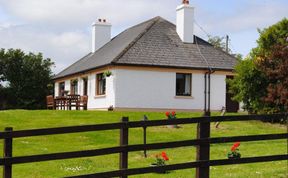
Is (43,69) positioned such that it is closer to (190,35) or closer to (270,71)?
(190,35)

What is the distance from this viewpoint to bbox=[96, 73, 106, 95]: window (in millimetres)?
35794

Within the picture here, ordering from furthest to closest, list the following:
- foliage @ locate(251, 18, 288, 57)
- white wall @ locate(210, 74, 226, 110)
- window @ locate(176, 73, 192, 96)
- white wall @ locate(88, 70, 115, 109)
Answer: white wall @ locate(210, 74, 226, 110) → window @ locate(176, 73, 192, 96) → white wall @ locate(88, 70, 115, 109) → foliage @ locate(251, 18, 288, 57)

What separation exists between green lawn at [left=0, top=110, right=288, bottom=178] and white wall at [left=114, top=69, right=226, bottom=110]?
5.45 meters

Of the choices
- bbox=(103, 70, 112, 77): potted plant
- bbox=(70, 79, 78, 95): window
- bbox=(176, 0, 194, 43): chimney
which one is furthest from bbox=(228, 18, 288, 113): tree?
bbox=(70, 79, 78, 95): window

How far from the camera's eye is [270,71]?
25766mm

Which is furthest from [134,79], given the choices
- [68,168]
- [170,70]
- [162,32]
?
[68,168]

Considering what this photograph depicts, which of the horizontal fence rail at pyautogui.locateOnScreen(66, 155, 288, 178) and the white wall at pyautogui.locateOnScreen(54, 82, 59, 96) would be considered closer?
the horizontal fence rail at pyautogui.locateOnScreen(66, 155, 288, 178)

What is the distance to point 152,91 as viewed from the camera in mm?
33781

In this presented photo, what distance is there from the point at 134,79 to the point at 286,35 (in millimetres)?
9575

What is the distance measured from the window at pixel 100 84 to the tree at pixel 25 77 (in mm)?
15062

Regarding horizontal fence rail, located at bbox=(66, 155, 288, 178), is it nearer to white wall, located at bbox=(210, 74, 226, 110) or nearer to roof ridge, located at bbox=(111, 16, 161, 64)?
roof ridge, located at bbox=(111, 16, 161, 64)

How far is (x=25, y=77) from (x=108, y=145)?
1415 inches

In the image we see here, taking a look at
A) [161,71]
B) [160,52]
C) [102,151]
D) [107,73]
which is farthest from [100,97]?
[102,151]

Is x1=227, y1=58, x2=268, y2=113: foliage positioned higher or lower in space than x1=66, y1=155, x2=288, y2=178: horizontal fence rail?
higher
